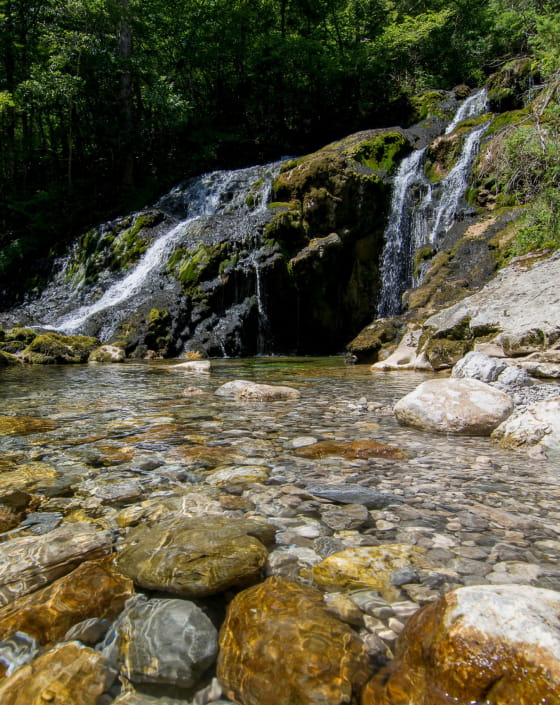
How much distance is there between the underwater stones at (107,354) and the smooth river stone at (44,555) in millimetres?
10836

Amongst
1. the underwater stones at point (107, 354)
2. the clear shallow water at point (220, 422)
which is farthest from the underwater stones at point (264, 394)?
the underwater stones at point (107, 354)

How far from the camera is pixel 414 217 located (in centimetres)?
1533

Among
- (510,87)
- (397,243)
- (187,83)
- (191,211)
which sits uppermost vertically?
(187,83)

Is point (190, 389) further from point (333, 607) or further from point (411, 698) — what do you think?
point (411, 698)

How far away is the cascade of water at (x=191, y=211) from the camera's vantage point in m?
15.8

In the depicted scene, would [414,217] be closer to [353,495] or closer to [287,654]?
[353,495]

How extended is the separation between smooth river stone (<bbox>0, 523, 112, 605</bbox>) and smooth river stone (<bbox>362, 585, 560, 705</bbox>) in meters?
1.14

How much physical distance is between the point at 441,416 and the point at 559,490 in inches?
52.4

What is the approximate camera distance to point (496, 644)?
3.47 feet

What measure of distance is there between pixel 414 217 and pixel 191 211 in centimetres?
1006

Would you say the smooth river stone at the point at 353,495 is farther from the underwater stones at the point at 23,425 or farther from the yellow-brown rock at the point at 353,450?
the underwater stones at the point at 23,425

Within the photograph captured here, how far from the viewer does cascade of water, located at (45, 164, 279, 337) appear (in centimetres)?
1582

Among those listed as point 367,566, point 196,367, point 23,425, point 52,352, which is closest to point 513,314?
point 196,367

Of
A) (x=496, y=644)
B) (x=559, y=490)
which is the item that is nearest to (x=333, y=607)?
(x=496, y=644)
